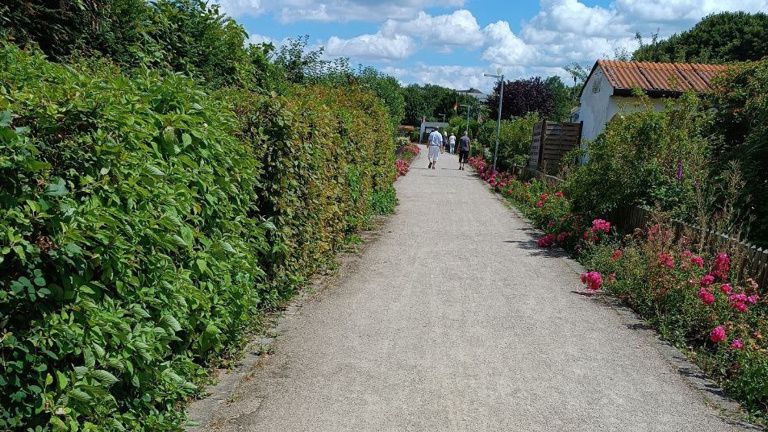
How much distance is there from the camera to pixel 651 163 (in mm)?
10289

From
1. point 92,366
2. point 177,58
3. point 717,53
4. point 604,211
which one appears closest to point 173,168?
point 92,366

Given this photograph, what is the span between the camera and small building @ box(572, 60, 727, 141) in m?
21.1

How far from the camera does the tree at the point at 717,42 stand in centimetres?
4575

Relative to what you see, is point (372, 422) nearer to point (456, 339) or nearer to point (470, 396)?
point (470, 396)

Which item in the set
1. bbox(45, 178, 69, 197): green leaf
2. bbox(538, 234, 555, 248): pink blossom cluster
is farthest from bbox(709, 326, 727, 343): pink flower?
bbox(538, 234, 555, 248): pink blossom cluster

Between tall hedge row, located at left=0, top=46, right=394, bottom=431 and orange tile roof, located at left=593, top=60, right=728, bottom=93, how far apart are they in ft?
61.6

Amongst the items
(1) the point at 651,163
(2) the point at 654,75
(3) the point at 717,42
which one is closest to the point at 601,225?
(1) the point at 651,163

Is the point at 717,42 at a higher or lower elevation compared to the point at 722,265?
higher

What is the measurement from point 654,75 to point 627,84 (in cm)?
175

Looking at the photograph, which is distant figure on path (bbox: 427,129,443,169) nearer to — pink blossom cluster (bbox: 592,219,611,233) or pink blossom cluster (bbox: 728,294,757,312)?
pink blossom cluster (bbox: 592,219,611,233)

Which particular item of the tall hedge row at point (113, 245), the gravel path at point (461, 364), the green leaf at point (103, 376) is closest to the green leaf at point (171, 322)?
the tall hedge row at point (113, 245)

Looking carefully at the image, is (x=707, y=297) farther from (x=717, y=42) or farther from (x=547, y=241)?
(x=717, y=42)

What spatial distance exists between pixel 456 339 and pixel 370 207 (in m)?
6.93

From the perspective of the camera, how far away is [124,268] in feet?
10.2
